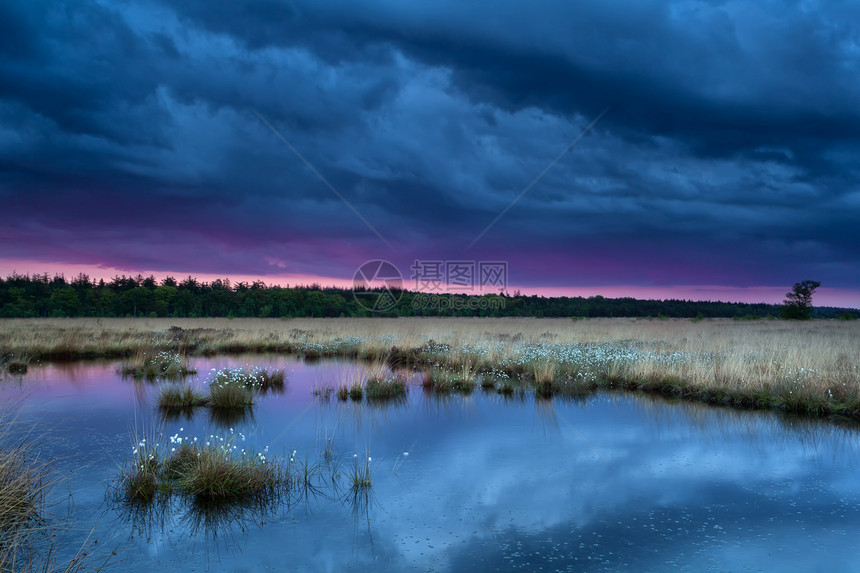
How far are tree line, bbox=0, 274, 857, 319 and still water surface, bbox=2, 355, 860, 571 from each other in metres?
61.9

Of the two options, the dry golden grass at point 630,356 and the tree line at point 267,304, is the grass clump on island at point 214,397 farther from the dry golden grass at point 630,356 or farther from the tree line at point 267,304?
the tree line at point 267,304

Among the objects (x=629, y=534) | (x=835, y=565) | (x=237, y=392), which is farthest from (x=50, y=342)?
(x=835, y=565)

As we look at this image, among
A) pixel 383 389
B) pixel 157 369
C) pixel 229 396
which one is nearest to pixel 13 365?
pixel 157 369

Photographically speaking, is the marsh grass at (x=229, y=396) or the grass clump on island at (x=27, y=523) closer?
the grass clump on island at (x=27, y=523)

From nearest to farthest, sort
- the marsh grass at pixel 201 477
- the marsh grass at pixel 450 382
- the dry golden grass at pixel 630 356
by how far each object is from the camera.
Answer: the marsh grass at pixel 201 477 → the dry golden grass at pixel 630 356 → the marsh grass at pixel 450 382

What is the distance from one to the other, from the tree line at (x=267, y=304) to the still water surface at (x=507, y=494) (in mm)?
61926

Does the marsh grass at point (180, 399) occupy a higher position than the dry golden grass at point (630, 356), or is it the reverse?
the dry golden grass at point (630, 356)

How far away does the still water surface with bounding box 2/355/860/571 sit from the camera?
528 centimetres

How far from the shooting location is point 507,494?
7027 mm

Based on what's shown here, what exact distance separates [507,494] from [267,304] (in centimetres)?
8107

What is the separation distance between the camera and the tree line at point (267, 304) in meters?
72.1

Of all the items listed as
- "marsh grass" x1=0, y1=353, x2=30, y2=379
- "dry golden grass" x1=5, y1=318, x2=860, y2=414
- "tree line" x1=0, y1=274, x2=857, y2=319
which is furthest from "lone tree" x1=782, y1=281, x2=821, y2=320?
"marsh grass" x1=0, y1=353, x2=30, y2=379

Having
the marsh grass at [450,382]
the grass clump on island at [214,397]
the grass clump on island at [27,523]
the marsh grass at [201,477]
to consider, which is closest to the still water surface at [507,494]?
the grass clump on island at [27,523]

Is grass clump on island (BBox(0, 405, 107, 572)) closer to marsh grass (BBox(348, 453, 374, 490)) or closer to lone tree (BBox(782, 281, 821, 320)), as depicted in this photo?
marsh grass (BBox(348, 453, 374, 490))
